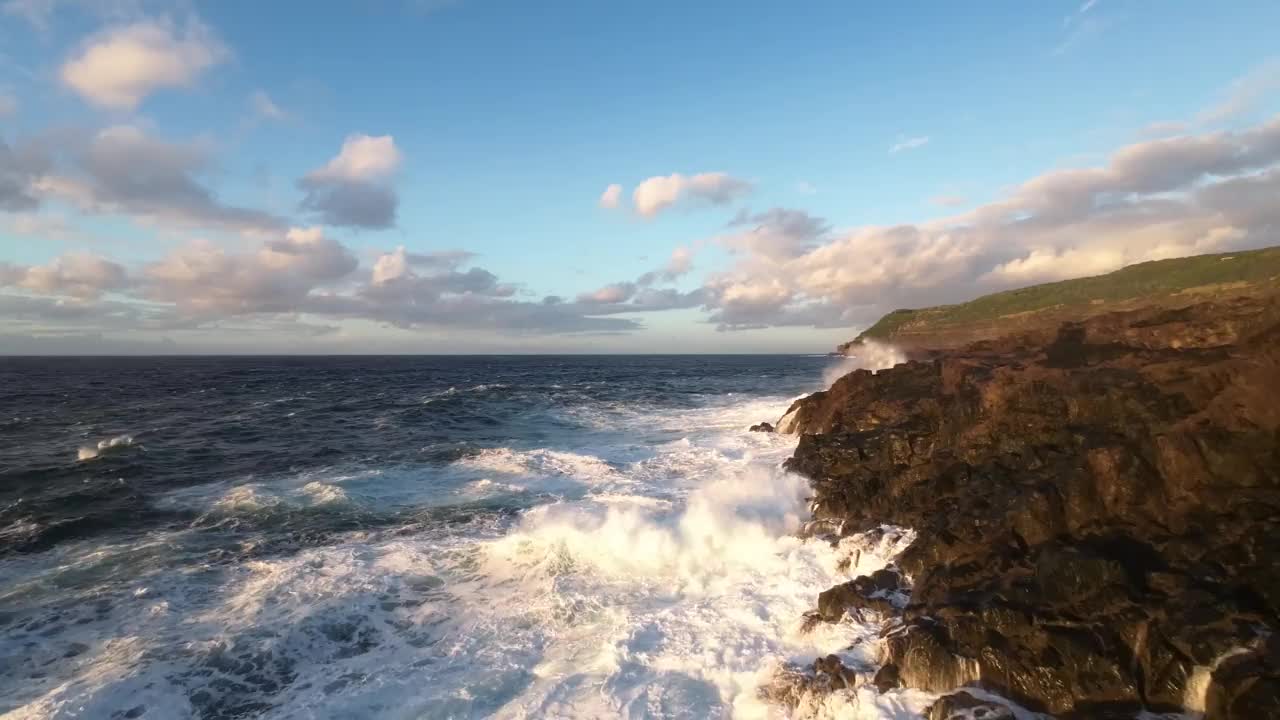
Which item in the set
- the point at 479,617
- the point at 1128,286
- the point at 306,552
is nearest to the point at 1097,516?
the point at 479,617

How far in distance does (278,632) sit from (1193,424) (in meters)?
20.3

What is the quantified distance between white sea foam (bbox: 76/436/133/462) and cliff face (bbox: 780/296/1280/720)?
107 feet

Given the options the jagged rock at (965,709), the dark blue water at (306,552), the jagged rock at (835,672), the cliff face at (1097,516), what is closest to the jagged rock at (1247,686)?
the cliff face at (1097,516)

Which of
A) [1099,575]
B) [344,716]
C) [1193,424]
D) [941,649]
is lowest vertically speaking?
[344,716]

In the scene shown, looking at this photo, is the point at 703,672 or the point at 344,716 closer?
the point at 344,716

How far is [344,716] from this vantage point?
9594mm

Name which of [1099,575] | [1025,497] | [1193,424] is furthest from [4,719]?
[1193,424]

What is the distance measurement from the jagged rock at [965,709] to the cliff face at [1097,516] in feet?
1.50

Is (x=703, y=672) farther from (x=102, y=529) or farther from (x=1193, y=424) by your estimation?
(x=102, y=529)

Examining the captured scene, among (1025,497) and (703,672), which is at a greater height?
(1025,497)

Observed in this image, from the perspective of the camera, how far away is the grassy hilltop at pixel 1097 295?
3001 centimetres

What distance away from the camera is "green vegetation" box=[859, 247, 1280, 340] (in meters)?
30.4

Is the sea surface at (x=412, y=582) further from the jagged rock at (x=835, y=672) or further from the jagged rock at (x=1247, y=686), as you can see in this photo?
the jagged rock at (x=1247, y=686)

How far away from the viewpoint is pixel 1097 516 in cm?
1190
